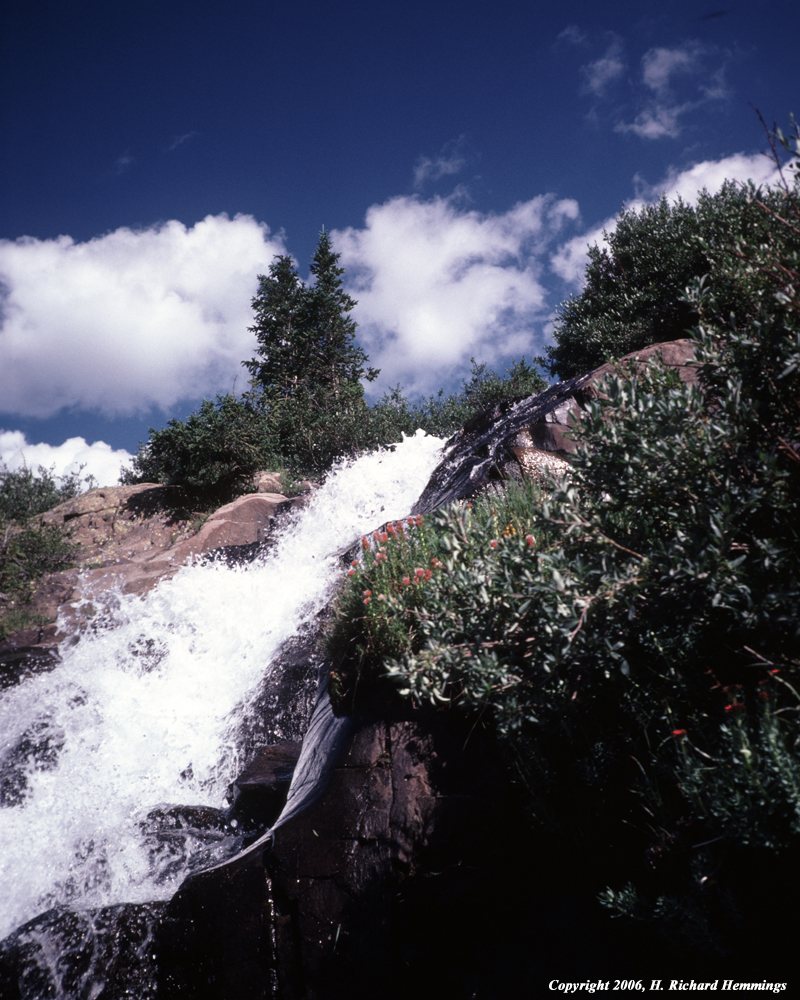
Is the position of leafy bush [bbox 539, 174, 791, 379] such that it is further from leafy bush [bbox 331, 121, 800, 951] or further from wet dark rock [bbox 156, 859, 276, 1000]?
wet dark rock [bbox 156, 859, 276, 1000]

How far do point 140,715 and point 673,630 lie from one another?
8483mm

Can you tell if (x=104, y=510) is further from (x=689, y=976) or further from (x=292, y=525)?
(x=689, y=976)

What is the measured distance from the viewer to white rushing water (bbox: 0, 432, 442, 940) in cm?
560

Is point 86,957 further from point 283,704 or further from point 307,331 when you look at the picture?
point 307,331

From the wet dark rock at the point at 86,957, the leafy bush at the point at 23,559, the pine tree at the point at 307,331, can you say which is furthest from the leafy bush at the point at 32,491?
the wet dark rock at the point at 86,957

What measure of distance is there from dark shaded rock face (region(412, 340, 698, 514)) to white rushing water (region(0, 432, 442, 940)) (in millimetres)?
2038

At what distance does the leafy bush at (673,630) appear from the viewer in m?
2.25

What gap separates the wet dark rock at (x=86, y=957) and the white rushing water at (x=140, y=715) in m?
0.61

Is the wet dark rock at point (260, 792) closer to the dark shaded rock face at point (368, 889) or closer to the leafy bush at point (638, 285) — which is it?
the dark shaded rock face at point (368, 889)

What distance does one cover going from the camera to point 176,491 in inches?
823

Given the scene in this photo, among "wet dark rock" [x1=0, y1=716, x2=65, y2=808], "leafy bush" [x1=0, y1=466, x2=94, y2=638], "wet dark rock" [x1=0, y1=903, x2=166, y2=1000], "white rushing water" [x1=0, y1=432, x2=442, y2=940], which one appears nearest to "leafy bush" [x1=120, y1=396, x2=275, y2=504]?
"leafy bush" [x1=0, y1=466, x2=94, y2=638]

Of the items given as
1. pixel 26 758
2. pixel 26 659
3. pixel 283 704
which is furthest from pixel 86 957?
pixel 26 659

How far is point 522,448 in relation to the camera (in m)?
8.95

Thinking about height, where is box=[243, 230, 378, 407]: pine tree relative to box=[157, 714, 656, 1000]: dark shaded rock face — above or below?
above
